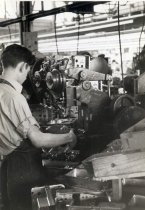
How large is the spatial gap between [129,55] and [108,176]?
4.44 meters

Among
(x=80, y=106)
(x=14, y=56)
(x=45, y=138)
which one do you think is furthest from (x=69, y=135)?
(x=14, y=56)

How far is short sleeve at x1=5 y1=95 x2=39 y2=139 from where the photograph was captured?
1.84 metres

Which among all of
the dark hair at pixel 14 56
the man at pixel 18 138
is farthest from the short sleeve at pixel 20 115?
the dark hair at pixel 14 56

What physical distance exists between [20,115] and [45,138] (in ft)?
0.60

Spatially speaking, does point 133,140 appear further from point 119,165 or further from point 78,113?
point 78,113

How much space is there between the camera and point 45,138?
184 centimetres

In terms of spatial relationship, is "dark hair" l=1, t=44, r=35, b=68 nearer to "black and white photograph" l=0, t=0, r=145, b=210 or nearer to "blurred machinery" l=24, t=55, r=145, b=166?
"black and white photograph" l=0, t=0, r=145, b=210

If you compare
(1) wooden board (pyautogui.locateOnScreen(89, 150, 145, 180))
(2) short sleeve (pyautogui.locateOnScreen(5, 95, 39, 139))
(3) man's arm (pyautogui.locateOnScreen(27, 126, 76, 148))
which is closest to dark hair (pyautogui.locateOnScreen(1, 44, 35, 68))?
(2) short sleeve (pyautogui.locateOnScreen(5, 95, 39, 139))

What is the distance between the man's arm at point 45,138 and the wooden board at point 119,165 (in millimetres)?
520

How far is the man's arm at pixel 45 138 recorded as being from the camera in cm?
183

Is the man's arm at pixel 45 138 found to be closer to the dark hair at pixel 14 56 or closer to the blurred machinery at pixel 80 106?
the blurred machinery at pixel 80 106

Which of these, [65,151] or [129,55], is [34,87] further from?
[129,55]

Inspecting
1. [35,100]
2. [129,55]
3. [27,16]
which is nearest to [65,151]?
[35,100]

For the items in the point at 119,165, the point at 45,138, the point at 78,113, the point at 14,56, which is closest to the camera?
the point at 119,165
